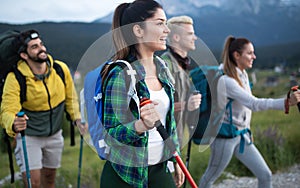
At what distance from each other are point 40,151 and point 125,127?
2.12 m

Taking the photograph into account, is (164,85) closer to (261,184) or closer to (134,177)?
(134,177)

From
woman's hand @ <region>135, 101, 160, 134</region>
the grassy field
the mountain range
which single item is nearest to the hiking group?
woman's hand @ <region>135, 101, 160, 134</region>

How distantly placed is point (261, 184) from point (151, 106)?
82.2 inches

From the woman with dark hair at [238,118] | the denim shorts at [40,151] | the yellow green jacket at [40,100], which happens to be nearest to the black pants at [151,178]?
the woman with dark hair at [238,118]

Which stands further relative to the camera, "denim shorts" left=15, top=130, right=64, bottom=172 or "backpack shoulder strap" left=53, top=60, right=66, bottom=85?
"backpack shoulder strap" left=53, top=60, right=66, bottom=85

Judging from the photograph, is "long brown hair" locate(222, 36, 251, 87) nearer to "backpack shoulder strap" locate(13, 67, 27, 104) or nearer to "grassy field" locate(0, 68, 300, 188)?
"grassy field" locate(0, 68, 300, 188)

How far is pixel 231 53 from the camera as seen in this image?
11.5 ft

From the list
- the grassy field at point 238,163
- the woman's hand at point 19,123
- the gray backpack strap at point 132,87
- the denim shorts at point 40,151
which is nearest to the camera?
the gray backpack strap at point 132,87

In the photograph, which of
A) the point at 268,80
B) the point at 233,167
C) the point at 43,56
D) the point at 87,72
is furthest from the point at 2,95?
the point at 268,80

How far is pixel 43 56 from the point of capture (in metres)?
3.48

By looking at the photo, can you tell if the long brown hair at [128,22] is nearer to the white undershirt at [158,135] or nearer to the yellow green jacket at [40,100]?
the white undershirt at [158,135]

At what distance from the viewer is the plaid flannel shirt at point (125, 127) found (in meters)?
1.69

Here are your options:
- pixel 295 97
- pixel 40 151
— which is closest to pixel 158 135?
pixel 295 97

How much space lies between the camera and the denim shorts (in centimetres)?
343
